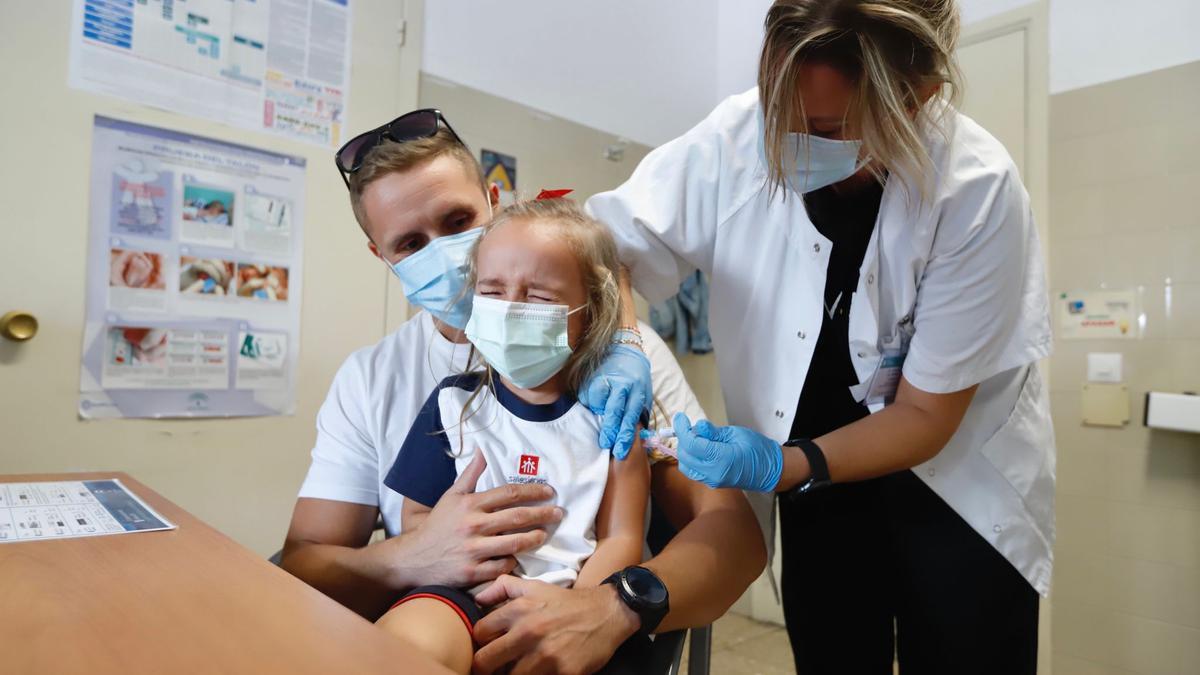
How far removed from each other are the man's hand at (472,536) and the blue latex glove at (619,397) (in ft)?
0.42

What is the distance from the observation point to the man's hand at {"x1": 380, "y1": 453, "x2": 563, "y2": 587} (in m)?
0.91

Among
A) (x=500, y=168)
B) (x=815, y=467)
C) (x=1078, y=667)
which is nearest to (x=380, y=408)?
(x=815, y=467)

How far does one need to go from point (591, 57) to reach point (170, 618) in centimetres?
277

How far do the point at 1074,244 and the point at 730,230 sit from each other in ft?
6.41

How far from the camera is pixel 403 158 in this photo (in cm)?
117

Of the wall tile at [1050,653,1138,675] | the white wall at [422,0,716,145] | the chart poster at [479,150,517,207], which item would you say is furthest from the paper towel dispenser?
the chart poster at [479,150,517,207]

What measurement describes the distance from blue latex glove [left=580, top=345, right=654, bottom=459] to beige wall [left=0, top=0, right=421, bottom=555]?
1380 millimetres

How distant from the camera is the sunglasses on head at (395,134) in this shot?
1243 mm

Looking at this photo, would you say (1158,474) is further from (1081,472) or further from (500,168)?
(500,168)

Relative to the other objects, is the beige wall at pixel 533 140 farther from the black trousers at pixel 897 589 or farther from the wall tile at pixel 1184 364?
the wall tile at pixel 1184 364

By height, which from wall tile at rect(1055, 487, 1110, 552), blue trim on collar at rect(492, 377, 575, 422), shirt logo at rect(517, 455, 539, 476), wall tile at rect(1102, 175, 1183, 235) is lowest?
wall tile at rect(1055, 487, 1110, 552)

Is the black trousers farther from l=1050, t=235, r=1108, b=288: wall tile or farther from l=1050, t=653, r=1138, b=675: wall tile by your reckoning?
l=1050, t=235, r=1108, b=288: wall tile

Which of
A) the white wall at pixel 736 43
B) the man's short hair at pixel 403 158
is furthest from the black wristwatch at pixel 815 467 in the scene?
the white wall at pixel 736 43

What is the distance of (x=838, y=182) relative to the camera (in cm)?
113
